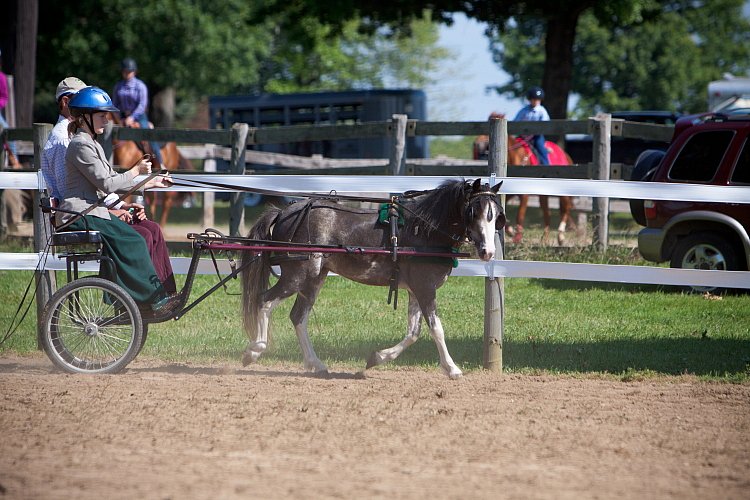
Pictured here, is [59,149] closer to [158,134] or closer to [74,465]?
[74,465]

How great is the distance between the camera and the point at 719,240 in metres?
11.2

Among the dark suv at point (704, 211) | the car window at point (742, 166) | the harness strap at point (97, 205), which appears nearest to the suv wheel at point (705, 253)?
the dark suv at point (704, 211)

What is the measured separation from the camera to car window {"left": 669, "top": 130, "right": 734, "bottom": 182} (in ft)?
37.4

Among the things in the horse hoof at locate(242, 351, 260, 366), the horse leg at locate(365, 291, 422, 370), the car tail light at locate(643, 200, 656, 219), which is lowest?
the horse hoof at locate(242, 351, 260, 366)

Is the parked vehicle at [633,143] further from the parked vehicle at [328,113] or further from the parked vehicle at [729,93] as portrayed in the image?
the parked vehicle at [328,113]

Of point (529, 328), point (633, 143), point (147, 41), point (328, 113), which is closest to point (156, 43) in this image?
point (147, 41)

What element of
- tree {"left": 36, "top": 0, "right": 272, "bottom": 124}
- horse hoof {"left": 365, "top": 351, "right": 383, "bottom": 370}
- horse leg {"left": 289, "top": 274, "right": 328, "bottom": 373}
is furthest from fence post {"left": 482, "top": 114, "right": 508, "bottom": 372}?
tree {"left": 36, "top": 0, "right": 272, "bottom": 124}

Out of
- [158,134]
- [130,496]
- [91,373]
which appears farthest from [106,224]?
[158,134]

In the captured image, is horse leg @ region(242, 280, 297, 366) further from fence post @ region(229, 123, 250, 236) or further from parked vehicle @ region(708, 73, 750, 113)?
parked vehicle @ region(708, 73, 750, 113)

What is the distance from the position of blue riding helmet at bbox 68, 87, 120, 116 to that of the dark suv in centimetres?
666

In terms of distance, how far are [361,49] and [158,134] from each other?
45.7 metres

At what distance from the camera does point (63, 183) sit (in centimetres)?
789

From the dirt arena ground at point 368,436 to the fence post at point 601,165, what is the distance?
535cm

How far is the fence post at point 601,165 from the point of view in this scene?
1312 centimetres
